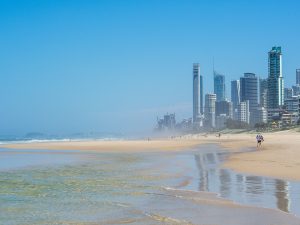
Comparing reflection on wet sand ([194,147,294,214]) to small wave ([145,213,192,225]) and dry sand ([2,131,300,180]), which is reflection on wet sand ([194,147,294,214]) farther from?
small wave ([145,213,192,225])

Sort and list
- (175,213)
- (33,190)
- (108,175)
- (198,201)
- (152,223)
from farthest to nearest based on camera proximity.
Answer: (108,175), (33,190), (198,201), (175,213), (152,223)

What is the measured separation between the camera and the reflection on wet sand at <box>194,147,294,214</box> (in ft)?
42.9

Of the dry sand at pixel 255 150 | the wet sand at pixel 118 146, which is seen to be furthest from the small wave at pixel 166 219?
the wet sand at pixel 118 146

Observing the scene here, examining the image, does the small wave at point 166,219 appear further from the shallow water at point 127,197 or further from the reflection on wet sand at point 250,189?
the reflection on wet sand at point 250,189

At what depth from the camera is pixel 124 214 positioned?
472 inches

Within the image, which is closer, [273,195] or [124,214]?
[124,214]

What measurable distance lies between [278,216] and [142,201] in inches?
182

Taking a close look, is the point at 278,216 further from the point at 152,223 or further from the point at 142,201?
the point at 142,201

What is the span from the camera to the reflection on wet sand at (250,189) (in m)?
13.1

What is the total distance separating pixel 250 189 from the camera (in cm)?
1617

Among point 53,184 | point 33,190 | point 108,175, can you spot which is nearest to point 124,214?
point 33,190

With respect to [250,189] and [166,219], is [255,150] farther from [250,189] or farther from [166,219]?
[166,219]

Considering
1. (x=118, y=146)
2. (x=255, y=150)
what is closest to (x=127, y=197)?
(x=255, y=150)

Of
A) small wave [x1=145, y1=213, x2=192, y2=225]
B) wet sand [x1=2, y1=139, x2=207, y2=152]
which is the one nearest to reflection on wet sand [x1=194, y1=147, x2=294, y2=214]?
small wave [x1=145, y1=213, x2=192, y2=225]
